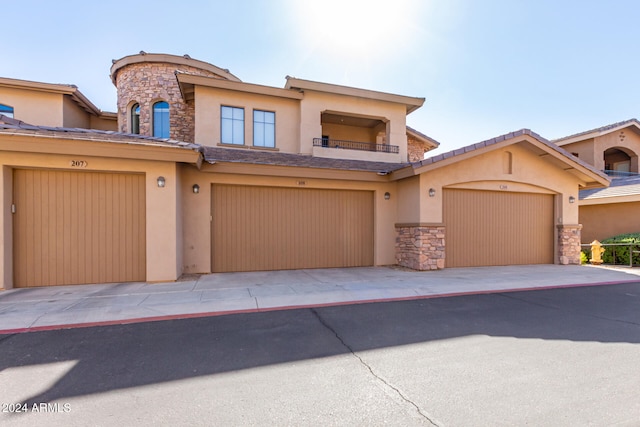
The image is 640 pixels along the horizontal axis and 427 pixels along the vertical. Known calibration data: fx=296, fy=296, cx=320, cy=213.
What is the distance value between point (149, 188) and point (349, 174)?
590 centimetres

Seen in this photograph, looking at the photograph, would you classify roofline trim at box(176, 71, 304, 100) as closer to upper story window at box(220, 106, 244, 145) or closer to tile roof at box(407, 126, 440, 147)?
upper story window at box(220, 106, 244, 145)

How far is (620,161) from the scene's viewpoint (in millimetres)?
21297

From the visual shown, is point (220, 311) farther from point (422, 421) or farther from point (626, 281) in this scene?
point (626, 281)

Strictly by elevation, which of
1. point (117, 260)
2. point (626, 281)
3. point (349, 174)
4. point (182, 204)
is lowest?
point (626, 281)

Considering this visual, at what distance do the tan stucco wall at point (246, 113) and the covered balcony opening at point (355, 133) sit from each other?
6.55 ft

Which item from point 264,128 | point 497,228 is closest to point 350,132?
point 264,128

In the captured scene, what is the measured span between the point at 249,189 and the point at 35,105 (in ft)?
37.4

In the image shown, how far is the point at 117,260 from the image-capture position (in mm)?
7645

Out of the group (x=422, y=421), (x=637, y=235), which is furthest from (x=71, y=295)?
(x=637, y=235)

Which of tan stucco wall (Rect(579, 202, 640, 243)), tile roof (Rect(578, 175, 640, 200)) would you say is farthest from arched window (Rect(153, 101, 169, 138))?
tan stucco wall (Rect(579, 202, 640, 243))

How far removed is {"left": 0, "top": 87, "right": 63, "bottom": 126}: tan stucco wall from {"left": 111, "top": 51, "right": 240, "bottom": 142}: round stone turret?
2370 mm

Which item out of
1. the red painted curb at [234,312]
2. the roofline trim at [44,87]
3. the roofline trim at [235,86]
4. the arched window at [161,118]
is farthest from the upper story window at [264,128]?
the roofline trim at [44,87]

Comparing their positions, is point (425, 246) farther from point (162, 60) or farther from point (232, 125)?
point (162, 60)

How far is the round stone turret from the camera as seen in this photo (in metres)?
13.7
